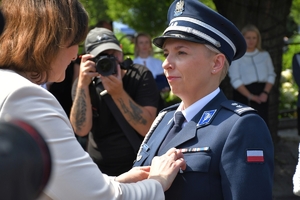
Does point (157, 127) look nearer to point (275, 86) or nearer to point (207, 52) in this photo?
point (207, 52)

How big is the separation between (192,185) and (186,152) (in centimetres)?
15

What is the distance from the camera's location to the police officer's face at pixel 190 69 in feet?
7.54

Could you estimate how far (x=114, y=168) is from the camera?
3822 mm

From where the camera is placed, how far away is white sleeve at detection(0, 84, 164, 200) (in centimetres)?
157

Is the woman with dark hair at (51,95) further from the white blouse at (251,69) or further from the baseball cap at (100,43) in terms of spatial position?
the white blouse at (251,69)

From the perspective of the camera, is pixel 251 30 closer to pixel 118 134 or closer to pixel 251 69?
pixel 251 69

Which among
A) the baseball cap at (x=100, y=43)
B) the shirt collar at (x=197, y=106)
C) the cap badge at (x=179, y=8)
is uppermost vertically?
the cap badge at (x=179, y=8)

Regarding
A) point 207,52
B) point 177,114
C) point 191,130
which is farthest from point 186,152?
point 207,52

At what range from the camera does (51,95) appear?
1685mm

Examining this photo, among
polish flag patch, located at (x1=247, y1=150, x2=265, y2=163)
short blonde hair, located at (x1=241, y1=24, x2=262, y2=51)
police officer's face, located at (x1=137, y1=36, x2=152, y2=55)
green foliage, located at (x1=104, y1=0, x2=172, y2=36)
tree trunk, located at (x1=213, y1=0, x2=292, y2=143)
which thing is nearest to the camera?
polish flag patch, located at (x1=247, y1=150, x2=265, y2=163)

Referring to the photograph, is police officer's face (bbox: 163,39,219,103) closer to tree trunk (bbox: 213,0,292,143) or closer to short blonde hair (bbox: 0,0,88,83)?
short blonde hair (bbox: 0,0,88,83)

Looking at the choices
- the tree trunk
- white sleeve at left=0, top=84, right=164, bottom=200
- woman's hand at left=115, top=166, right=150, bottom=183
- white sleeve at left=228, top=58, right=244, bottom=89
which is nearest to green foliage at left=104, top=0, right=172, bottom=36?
the tree trunk

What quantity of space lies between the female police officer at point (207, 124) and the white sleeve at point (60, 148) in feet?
1.53

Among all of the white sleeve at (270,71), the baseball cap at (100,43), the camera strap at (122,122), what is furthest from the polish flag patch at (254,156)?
the white sleeve at (270,71)
